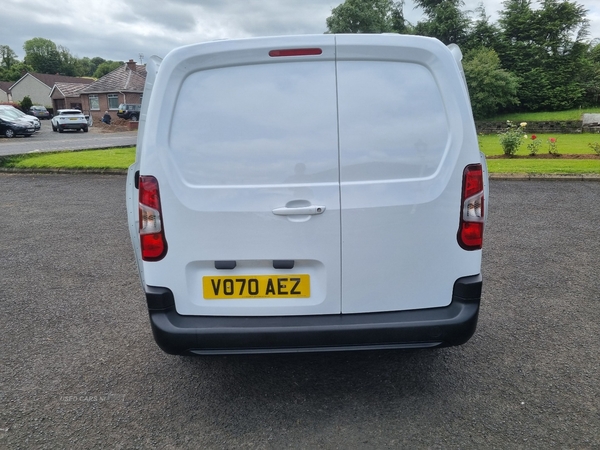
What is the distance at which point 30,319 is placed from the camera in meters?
4.07

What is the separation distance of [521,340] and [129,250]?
449cm

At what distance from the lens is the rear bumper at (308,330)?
101 inches

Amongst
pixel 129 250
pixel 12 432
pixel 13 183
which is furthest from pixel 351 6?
pixel 12 432

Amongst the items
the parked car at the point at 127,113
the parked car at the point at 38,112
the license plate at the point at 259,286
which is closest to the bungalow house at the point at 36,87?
the parked car at the point at 38,112

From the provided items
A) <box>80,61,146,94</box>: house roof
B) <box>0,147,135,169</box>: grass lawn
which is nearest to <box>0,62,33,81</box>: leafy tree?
<box>80,61,146,94</box>: house roof

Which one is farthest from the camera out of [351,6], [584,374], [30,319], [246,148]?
[351,6]

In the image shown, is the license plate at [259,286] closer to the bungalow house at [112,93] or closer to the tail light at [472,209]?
the tail light at [472,209]

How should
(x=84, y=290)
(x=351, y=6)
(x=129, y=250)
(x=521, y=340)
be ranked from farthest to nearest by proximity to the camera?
(x=351, y=6), (x=129, y=250), (x=84, y=290), (x=521, y=340)

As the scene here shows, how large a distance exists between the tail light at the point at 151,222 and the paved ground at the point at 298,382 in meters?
0.91

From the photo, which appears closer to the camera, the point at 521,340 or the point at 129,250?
the point at 521,340

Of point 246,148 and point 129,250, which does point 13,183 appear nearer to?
point 129,250

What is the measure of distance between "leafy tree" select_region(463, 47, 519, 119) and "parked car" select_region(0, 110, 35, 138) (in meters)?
30.1

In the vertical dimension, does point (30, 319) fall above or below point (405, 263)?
below

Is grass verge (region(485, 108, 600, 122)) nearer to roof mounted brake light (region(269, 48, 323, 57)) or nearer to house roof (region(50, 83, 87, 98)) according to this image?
roof mounted brake light (region(269, 48, 323, 57))
